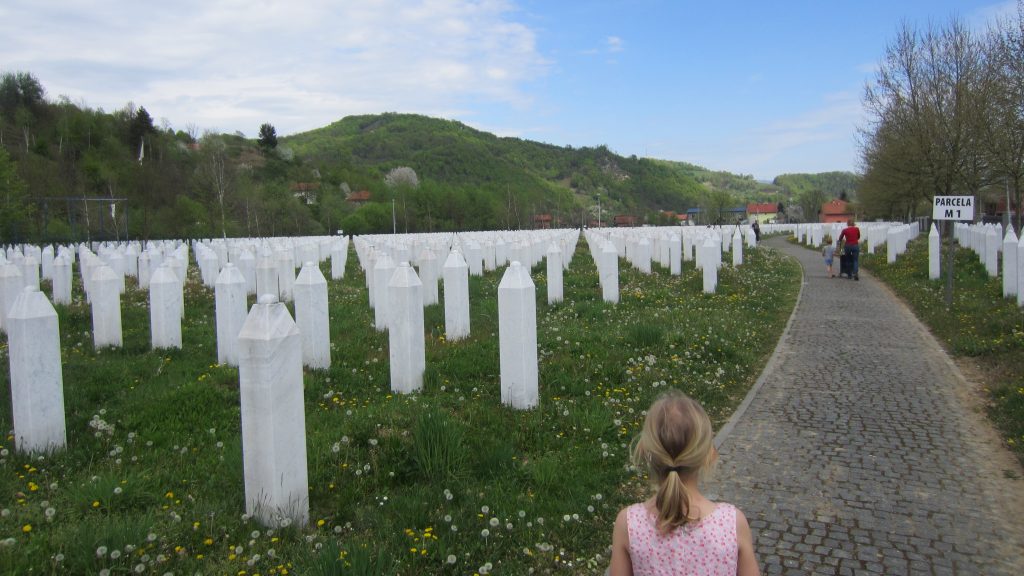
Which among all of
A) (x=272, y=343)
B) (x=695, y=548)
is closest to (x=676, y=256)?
(x=272, y=343)

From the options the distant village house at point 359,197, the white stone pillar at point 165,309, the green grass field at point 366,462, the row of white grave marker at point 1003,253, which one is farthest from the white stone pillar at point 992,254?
the distant village house at point 359,197

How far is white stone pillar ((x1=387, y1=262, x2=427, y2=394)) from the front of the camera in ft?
21.8

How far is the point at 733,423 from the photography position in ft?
21.7

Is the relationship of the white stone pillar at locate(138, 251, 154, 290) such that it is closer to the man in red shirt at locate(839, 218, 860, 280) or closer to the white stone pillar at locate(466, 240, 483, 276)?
the white stone pillar at locate(466, 240, 483, 276)

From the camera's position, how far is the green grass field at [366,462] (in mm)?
3600

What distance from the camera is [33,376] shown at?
16.1ft

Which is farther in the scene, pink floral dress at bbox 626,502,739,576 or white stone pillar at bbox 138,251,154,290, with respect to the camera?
white stone pillar at bbox 138,251,154,290

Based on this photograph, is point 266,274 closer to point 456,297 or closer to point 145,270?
point 456,297

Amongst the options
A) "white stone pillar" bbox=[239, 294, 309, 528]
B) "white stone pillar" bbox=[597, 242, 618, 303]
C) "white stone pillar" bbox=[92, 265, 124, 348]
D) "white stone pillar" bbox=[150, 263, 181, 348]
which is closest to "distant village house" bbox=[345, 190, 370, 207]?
"white stone pillar" bbox=[597, 242, 618, 303]

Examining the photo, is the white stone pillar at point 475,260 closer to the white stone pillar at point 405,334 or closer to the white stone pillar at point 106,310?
the white stone pillar at point 106,310

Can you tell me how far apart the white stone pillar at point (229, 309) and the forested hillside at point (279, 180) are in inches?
1198

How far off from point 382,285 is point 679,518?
7.93 metres

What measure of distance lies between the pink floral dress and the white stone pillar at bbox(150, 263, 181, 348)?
741 centimetres

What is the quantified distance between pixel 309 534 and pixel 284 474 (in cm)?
37
